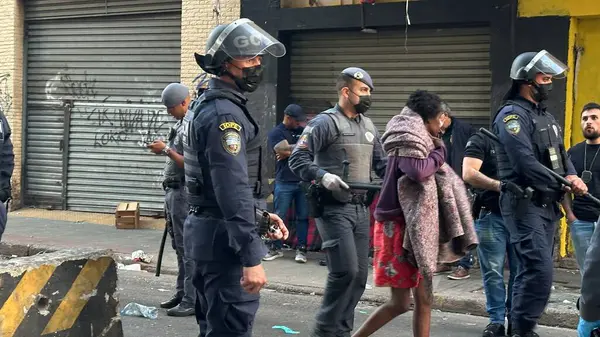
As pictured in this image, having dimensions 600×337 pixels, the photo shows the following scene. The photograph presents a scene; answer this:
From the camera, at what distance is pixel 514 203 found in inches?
263

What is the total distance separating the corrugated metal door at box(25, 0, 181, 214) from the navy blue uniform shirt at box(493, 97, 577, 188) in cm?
A: 881

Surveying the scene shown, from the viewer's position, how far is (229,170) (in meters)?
4.56

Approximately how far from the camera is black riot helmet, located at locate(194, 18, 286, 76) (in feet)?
16.1

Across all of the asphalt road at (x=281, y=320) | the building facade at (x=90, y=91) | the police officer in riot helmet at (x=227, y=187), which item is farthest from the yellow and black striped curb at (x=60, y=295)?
the building facade at (x=90, y=91)

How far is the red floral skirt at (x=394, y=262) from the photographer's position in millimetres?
6016

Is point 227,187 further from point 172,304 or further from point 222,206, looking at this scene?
point 172,304

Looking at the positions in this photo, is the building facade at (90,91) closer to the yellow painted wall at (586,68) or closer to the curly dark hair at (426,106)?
the yellow painted wall at (586,68)

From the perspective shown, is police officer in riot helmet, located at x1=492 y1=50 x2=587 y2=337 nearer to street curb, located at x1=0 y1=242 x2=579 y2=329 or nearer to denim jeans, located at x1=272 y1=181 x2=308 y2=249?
street curb, located at x1=0 y1=242 x2=579 y2=329

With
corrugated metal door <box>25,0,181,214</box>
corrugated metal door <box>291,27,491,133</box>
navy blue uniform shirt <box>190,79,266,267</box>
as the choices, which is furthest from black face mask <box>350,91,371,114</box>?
corrugated metal door <box>25,0,181,214</box>

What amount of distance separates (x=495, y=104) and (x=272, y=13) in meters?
3.59

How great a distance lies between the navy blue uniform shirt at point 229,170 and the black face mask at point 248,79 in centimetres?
20

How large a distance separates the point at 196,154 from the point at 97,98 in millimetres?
11332

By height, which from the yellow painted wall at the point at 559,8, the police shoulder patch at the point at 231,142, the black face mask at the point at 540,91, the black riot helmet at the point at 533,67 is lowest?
the police shoulder patch at the point at 231,142

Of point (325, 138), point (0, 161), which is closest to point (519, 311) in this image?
point (325, 138)
